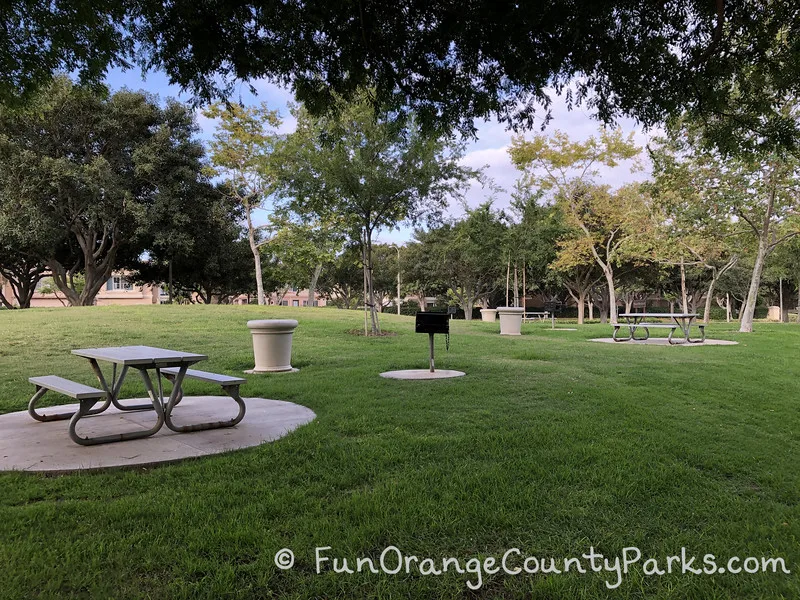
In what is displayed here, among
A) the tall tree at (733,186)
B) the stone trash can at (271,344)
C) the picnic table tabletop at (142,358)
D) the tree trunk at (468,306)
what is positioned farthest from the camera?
the tree trunk at (468,306)

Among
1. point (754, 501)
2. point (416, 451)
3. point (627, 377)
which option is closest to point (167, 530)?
point (416, 451)

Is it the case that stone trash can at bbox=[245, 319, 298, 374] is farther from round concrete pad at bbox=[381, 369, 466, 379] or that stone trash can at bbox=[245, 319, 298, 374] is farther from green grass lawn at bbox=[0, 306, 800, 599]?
green grass lawn at bbox=[0, 306, 800, 599]

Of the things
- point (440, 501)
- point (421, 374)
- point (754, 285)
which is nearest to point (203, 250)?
point (421, 374)

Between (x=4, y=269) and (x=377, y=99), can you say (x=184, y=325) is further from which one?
(x=4, y=269)

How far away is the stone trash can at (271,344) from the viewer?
345 inches

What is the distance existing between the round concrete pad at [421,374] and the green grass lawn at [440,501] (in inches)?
46.6

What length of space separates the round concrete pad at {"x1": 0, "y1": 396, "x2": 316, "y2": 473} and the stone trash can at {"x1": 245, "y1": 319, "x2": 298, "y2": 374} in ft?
8.72

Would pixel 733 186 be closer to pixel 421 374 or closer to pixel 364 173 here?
pixel 364 173

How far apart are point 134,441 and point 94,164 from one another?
22803mm

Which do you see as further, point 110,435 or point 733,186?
point 733,186

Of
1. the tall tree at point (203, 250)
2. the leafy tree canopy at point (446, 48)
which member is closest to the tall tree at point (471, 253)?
the tall tree at point (203, 250)

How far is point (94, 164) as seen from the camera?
22.8m

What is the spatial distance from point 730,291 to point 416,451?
50.0 meters

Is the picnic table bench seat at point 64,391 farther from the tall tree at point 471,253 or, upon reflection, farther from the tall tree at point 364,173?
the tall tree at point 471,253
